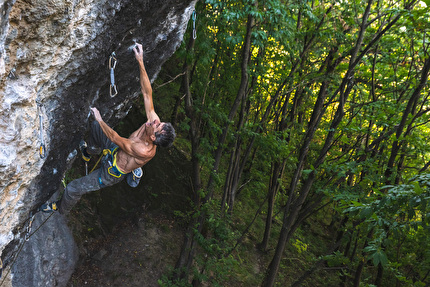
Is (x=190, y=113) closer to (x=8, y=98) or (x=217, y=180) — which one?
(x=217, y=180)

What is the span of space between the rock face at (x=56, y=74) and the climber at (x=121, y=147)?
27 cm

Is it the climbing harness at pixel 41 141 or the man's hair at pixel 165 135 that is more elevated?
the man's hair at pixel 165 135

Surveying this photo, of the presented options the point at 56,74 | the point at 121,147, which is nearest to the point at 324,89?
the point at 121,147

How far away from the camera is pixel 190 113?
7.61 meters

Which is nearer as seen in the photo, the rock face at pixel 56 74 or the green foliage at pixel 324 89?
the rock face at pixel 56 74

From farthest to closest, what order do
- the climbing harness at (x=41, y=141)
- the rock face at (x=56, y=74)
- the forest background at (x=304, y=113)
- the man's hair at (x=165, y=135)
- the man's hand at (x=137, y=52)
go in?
the forest background at (x=304, y=113), the man's hand at (x=137, y=52), the man's hair at (x=165, y=135), the climbing harness at (x=41, y=141), the rock face at (x=56, y=74)

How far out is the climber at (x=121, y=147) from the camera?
4023 mm

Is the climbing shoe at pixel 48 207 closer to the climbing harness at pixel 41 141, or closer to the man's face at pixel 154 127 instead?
the climbing harness at pixel 41 141

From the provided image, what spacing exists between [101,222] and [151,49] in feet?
19.6

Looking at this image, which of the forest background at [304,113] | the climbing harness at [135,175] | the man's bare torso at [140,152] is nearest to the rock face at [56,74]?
the man's bare torso at [140,152]

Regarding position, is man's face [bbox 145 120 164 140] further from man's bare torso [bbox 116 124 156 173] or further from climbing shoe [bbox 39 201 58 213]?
climbing shoe [bbox 39 201 58 213]

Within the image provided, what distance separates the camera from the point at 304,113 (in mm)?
11578

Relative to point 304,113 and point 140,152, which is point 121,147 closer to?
point 140,152

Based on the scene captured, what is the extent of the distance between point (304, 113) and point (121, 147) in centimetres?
867
